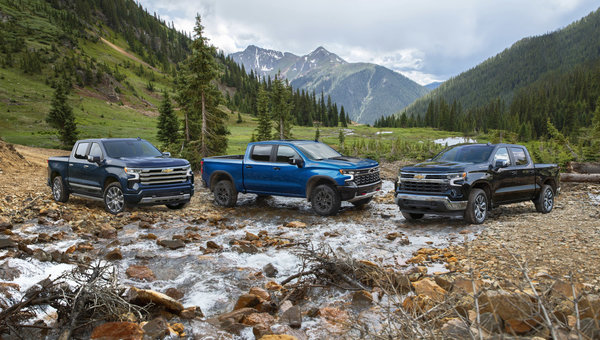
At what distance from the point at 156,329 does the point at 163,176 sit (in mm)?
7526

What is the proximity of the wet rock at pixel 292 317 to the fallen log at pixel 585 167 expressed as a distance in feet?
57.0

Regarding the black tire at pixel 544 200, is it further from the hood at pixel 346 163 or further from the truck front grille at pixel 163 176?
the truck front grille at pixel 163 176

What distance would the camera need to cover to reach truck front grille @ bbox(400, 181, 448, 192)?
9125 mm

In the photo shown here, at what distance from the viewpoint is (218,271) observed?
6.10m

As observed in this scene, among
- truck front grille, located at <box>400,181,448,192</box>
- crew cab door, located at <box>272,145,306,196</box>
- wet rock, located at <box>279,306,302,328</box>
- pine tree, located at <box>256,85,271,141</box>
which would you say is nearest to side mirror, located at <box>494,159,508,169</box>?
Answer: truck front grille, located at <box>400,181,448,192</box>

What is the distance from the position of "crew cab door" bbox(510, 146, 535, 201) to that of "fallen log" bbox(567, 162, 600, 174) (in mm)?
7924

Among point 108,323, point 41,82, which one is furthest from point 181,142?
point 41,82

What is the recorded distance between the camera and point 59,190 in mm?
11938

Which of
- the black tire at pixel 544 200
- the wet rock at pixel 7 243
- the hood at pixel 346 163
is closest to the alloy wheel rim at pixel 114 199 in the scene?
the wet rock at pixel 7 243

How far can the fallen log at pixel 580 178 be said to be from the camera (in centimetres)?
1527

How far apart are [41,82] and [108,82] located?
2079 cm

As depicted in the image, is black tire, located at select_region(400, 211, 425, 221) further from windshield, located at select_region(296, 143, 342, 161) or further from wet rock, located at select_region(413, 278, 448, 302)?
wet rock, located at select_region(413, 278, 448, 302)

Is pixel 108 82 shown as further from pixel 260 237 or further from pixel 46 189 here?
pixel 260 237

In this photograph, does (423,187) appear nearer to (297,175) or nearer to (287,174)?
(297,175)
